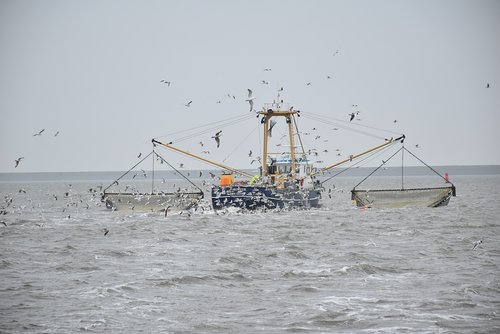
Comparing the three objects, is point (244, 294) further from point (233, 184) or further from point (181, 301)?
point (233, 184)

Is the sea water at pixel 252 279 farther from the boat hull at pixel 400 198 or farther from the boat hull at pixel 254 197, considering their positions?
the boat hull at pixel 400 198

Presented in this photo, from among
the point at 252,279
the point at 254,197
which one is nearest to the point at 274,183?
the point at 254,197

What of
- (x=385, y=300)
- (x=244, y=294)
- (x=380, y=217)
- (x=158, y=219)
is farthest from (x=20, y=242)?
(x=380, y=217)

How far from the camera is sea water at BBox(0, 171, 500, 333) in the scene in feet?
72.0

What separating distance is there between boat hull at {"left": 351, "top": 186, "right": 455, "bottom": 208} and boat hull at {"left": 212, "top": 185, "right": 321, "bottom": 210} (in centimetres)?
726

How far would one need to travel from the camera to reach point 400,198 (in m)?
70.5

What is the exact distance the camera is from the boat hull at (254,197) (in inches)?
2458

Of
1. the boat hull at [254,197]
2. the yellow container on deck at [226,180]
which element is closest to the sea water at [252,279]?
the boat hull at [254,197]

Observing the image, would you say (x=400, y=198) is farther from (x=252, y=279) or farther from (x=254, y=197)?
(x=252, y=279)

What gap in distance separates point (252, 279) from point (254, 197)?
33781 millimetres

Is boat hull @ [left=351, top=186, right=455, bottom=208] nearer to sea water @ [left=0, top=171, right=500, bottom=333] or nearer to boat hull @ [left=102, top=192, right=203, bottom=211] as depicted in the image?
boat hull @ [left=102, top=192, right=203, bottom=211]

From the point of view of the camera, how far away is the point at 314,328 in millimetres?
21297

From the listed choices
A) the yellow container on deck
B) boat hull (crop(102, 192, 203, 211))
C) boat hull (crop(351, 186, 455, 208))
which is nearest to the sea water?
the yellow container on deck

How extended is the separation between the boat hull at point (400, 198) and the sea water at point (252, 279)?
1859 cm
